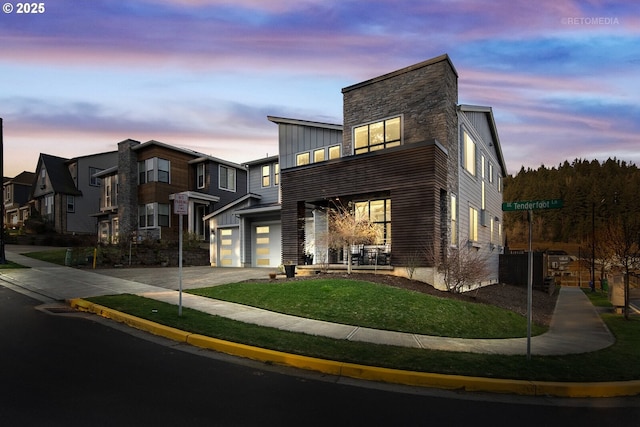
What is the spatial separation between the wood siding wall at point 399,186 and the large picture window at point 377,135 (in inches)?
89.4

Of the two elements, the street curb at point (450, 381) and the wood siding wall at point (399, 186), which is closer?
the street curb at point (450, 381)

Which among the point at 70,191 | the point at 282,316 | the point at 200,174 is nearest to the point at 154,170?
the point at 200,174

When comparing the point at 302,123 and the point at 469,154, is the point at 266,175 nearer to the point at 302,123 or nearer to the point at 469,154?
the point at 302,123

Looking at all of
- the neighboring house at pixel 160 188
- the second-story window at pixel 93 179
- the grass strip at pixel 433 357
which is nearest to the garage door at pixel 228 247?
the neighboring house at pixel 160 188

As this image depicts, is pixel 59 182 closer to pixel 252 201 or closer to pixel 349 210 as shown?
pixel 252 201

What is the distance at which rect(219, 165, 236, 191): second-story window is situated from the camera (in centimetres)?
3377

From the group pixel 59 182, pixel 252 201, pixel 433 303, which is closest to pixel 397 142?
pixel 433 303

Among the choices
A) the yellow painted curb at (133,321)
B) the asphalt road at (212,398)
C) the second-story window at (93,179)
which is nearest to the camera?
the asphalt road at (212,398)

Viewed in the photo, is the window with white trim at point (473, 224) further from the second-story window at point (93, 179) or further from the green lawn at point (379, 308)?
the second-story window at point (93, 179)

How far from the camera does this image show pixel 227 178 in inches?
1353

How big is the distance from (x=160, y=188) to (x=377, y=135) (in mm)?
18713

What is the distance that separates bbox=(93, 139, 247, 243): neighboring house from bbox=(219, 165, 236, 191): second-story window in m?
0.08

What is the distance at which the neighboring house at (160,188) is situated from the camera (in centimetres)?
3052

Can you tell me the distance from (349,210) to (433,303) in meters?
7.14
